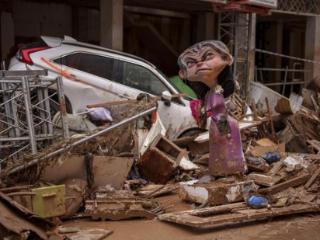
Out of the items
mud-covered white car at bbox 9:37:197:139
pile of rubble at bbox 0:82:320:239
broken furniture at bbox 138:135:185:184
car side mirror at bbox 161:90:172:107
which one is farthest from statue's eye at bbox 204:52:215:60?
car side mirror at bbox 161:90:172:107

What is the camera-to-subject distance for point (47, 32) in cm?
1702

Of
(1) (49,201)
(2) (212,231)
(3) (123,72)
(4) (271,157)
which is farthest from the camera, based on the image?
(3) (123,72)

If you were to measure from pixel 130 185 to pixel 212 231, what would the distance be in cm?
209

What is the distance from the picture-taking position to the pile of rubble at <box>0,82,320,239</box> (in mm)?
6641

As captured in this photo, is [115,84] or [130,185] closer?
[130,185]

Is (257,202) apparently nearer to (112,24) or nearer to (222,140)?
(222,140)

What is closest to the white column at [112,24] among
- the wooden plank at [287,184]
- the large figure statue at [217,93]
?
the large figure statue at [217,93]

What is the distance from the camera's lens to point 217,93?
318 inches

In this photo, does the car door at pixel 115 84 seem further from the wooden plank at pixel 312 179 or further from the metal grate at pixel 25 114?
the wooden plank at pixel 312 179

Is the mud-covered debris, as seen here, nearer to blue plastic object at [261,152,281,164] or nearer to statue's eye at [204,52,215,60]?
statue's eye at [204,52,215,60]

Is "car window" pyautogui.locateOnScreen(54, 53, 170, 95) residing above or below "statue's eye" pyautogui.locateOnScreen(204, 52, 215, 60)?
below

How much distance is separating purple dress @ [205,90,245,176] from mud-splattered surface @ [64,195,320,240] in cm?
107

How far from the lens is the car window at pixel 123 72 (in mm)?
11680

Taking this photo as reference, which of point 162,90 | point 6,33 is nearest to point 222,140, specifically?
point 162,90
